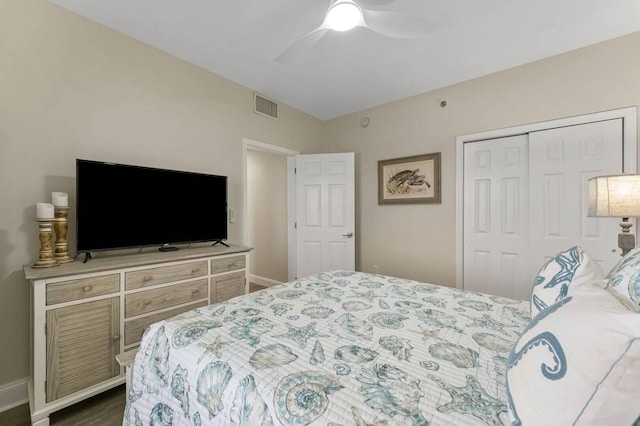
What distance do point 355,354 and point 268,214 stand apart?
365cm

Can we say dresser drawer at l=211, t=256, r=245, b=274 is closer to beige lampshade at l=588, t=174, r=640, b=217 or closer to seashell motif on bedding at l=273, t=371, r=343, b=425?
seashell motif on bedding at l=273, t=371, r=343, b=425

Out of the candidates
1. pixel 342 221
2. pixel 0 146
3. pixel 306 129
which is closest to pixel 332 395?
pixel 0 146

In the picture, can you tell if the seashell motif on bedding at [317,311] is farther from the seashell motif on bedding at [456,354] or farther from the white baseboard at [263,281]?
the white baseboard at [263,281]

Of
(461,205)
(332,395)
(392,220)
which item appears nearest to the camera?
(332,395)

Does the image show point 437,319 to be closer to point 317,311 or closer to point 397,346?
point 397,346

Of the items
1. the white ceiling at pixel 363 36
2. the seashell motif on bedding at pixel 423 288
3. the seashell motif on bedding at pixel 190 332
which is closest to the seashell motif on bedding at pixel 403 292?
the seashell motif on bedding at pixel 423 288

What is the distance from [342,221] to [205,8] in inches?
102

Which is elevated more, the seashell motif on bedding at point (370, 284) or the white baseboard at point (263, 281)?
the seashell motif on bedding at point (370, 284)

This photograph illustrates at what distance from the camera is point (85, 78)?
2.02 m

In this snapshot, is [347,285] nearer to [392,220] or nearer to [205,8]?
[392,220]

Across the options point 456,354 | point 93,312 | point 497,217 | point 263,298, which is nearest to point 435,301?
point 456,354

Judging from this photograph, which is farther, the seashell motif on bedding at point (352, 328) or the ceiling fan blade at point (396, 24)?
the ceiling fan blade at point (396, 24)

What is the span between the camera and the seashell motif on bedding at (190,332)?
1.05 metres

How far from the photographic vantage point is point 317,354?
96cm
